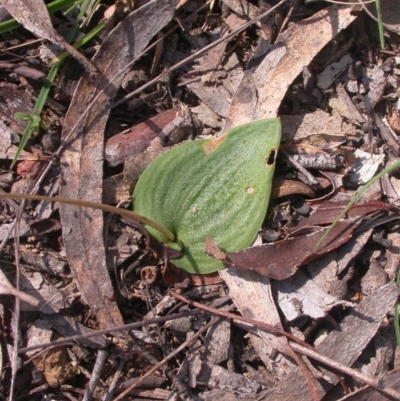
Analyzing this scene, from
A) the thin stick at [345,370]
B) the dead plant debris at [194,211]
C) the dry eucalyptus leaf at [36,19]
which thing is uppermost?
the dry eucalyptus leaf at [36,19]

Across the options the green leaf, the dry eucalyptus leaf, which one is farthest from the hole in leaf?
the dry eucalyptus leaf

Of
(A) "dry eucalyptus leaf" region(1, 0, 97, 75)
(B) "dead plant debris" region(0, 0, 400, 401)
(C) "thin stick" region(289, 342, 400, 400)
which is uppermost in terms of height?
(A) "dry eucalyptus leaf" region(1, 0, 97, 75)

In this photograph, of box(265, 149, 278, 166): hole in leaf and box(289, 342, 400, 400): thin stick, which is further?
box(265, 149, 278, 166): hole in leaf

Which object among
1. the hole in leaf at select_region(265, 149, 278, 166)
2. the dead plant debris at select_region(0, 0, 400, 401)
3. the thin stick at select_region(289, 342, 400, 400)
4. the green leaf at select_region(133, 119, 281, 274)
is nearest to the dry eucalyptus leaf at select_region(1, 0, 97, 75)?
the dead plant debris at select_region(0, 0, 400, 401)

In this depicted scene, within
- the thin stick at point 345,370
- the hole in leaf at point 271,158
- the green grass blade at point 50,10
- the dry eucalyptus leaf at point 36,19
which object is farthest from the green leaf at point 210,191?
the green grass blade at point 50,10

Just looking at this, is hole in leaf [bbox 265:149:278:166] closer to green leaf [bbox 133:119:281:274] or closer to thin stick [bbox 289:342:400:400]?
green leaf [bbox 133:119:281:274]

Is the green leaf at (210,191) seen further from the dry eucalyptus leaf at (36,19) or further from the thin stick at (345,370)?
the dry eucalyptus leaf at (36,19)

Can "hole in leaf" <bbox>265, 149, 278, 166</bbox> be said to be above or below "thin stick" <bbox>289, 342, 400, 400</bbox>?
above

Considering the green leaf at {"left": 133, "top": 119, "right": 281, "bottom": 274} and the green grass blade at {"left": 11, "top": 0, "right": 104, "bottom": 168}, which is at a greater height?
the green grass blade at {"left": 11, "top": 0, "right": 104, "bottom": 168}

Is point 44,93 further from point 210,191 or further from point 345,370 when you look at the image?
point 345,370

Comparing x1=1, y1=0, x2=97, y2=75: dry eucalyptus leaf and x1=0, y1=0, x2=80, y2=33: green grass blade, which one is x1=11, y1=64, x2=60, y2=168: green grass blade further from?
x1=0, y1=0, x2=80, y2=33: green grass blade
